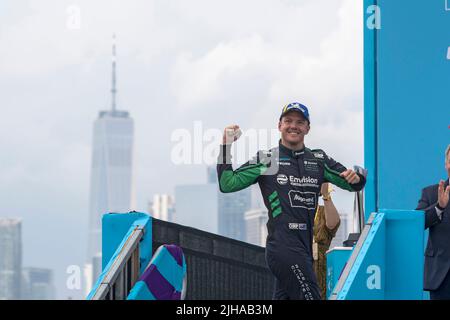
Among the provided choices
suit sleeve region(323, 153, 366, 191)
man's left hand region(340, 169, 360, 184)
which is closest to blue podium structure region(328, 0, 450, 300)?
suit sleeve region(323, 153, 366, 191)

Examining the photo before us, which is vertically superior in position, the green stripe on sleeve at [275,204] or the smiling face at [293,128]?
the smiling face at [293,128]

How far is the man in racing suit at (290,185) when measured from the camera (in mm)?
8188

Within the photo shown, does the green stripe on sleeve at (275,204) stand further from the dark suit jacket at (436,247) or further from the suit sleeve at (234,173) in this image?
the dark suit jacket at (436,247)

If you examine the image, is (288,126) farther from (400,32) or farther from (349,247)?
(400,32)

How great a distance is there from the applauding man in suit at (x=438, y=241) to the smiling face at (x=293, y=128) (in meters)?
1.15

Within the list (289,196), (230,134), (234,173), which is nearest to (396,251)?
(289,196)

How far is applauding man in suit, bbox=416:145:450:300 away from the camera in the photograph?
29.0 ft

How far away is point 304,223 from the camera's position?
8281 mm

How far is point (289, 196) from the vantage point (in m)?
8.33

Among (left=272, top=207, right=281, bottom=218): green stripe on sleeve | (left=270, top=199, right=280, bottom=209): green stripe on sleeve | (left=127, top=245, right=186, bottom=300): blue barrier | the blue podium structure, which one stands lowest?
(left=127, top=245, right=186, bottom=300): blue barrier

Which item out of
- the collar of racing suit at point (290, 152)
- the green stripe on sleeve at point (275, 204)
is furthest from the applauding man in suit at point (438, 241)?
the green stripe on sleeve at point (275, 204)

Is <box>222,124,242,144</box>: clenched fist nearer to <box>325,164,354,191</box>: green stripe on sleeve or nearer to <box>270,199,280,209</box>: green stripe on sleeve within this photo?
<box>270,199,280,209</box>: green stripe on sleeve

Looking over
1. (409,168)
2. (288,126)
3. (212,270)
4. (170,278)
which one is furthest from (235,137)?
(409,168)

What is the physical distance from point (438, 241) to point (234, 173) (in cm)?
173
